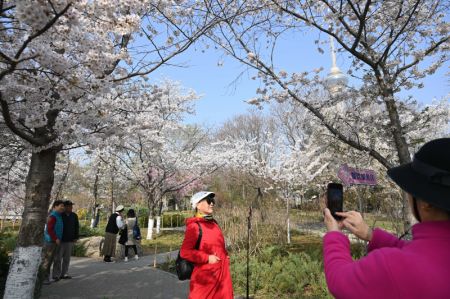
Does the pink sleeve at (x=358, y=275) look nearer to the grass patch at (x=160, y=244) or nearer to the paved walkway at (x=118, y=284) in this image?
the paved walkway at (x=118, y=284)

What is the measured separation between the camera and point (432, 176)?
1.27m

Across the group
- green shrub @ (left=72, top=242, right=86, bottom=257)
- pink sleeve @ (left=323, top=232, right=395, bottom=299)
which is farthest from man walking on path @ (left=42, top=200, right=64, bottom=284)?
pink sleeve @ (left=323, top=232, right=395, bottom=299)

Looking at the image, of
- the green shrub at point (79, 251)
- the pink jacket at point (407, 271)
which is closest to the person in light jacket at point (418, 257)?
the pink jacket at point (407, 271)

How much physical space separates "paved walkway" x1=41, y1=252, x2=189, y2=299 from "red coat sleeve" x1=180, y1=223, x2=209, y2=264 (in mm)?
3360

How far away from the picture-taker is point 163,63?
16.4 ft

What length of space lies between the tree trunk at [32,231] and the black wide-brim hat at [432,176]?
4.79 metres

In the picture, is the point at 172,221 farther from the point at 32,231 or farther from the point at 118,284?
the point at 32,231

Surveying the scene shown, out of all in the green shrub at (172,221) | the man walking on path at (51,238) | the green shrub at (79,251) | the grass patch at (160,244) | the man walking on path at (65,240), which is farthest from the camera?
the green shrub at (172,221)

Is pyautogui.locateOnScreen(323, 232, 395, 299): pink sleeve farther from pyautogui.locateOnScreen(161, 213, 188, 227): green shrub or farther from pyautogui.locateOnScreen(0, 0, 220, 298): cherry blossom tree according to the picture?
pyautogui.locateOnScreen(161, 213, 188, 227): green shrub

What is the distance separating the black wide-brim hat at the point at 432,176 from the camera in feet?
4.09

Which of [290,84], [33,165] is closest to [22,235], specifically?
[33,165]

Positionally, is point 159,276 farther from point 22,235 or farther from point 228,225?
point 22,235

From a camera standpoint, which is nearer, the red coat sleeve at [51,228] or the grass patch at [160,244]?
the red coat sleeve at [51,228]

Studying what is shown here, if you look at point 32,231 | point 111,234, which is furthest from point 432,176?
point 111,234
